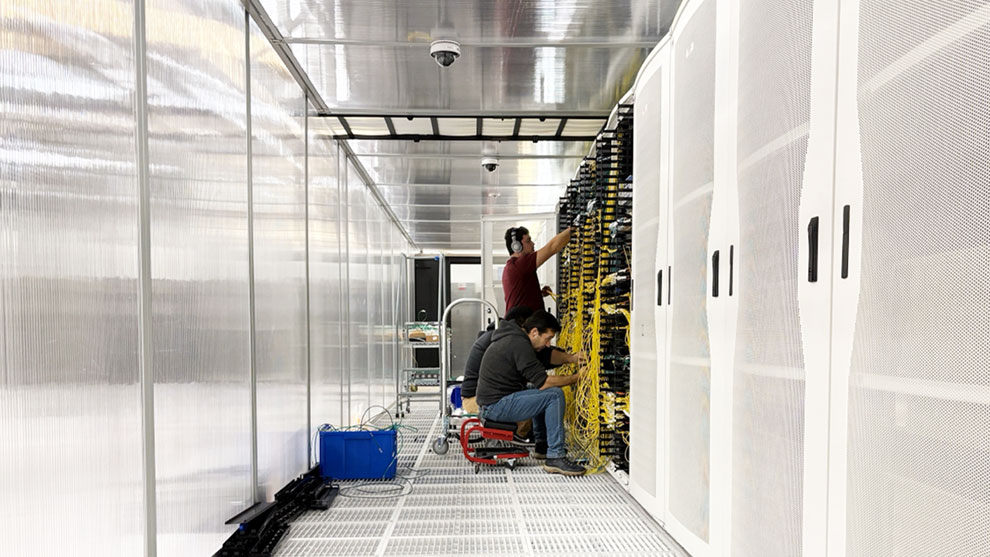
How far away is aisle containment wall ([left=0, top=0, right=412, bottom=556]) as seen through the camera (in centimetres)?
147

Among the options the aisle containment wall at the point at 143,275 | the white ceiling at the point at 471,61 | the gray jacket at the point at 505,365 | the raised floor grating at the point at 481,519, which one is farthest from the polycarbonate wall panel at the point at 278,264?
the gray jacket at the point at 505,365

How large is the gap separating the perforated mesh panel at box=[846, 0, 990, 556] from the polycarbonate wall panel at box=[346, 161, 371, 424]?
493cm

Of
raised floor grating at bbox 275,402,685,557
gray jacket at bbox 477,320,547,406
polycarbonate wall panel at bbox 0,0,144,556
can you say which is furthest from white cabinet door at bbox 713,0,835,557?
gray jacket at bbox 477,320,547,406

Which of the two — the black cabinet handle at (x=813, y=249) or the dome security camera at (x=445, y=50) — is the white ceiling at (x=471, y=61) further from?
the black cabinet handle at (x=813, y=249)

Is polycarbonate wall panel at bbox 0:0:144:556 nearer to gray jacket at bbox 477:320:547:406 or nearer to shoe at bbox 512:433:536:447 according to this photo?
gray jacket at bbox 477:320:547:406

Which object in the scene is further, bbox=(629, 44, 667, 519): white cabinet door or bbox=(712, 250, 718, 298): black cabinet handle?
bbox=(629, 44, 667, 519): white cabinet door

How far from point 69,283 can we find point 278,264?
2.01 m

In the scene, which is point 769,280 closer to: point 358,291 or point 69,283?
point 69,283

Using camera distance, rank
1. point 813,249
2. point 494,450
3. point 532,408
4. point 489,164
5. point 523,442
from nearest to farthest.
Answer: point 813,249, point 494,450, point 532,408, point 523,442, point 489,164

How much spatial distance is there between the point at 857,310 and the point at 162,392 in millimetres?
2142

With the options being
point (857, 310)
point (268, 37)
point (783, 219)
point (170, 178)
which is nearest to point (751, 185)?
point (783, 219)

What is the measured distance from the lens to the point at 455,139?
18.0 feet

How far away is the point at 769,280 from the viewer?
5.95ft

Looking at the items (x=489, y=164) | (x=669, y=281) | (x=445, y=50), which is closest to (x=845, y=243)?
(x=669, y=281)
